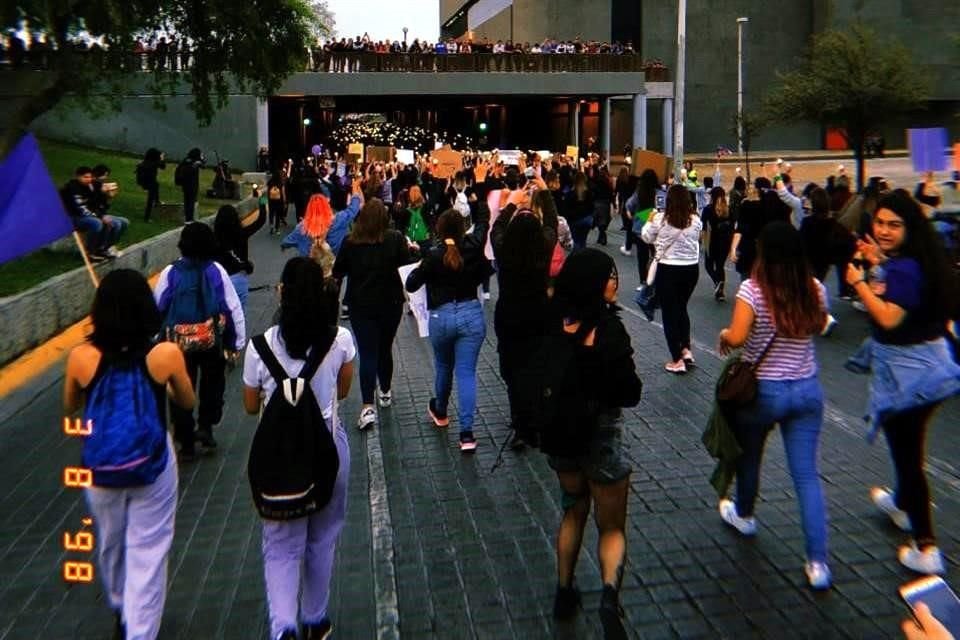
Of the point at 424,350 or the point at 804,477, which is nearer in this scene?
the point at 804,477

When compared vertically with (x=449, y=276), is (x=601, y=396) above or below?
below

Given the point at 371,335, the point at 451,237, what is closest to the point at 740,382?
the point at 451,237

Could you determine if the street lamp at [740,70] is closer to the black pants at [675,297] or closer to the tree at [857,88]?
the tree at [857,88]

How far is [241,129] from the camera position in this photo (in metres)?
38.7

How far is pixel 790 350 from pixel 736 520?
119cm

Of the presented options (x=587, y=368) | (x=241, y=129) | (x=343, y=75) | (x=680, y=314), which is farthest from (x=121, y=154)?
(x=587, y=368)

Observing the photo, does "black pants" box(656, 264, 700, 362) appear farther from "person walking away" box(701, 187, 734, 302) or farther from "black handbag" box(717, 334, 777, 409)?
"person walking away" box(701, 187, 734, 302)

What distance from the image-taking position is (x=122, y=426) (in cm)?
382

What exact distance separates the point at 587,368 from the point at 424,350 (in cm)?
677

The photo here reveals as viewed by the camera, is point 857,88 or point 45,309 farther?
point 857,88

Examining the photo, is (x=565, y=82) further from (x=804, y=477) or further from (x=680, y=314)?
(x=804, y=477)

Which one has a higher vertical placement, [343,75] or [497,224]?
[343,75]

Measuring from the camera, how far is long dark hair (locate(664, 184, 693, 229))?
8.85m

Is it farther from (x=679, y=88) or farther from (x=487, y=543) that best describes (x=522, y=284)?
(x=679, y=88)
